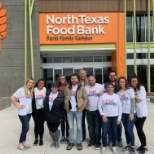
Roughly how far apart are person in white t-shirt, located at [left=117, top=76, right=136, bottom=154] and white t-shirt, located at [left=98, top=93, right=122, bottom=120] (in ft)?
0.40

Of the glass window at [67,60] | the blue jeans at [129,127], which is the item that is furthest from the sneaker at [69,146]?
the glass window at [67,60]

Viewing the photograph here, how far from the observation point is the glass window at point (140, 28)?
846 inches

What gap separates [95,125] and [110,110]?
59 centimetres

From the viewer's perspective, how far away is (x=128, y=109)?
5172mm

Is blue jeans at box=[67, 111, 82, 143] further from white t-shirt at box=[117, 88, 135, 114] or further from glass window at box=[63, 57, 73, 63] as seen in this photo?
glass window at box=[63, 57, 73, 63]

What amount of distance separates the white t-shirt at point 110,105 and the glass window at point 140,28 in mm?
17226

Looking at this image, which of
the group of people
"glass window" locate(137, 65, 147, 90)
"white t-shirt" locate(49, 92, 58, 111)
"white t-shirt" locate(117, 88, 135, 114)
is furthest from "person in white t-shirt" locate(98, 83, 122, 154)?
"glass window" locate(137, 65, 147, 90)

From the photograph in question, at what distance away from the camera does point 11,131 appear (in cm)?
773

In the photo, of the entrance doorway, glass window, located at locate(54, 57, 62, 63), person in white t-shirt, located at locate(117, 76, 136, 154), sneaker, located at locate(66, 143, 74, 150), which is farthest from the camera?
glass window, located at locate(54, 57, 62, 63)

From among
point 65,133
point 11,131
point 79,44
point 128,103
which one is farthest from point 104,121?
point 79,44

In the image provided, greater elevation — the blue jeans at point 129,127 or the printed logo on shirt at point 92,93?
the printed logo on shirt at point 92,93

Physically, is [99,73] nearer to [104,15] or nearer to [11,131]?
[104,15]

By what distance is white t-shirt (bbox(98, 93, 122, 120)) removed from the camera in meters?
5.16

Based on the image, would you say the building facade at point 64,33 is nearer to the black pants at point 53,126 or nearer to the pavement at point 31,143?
the pavement at point 31,143
